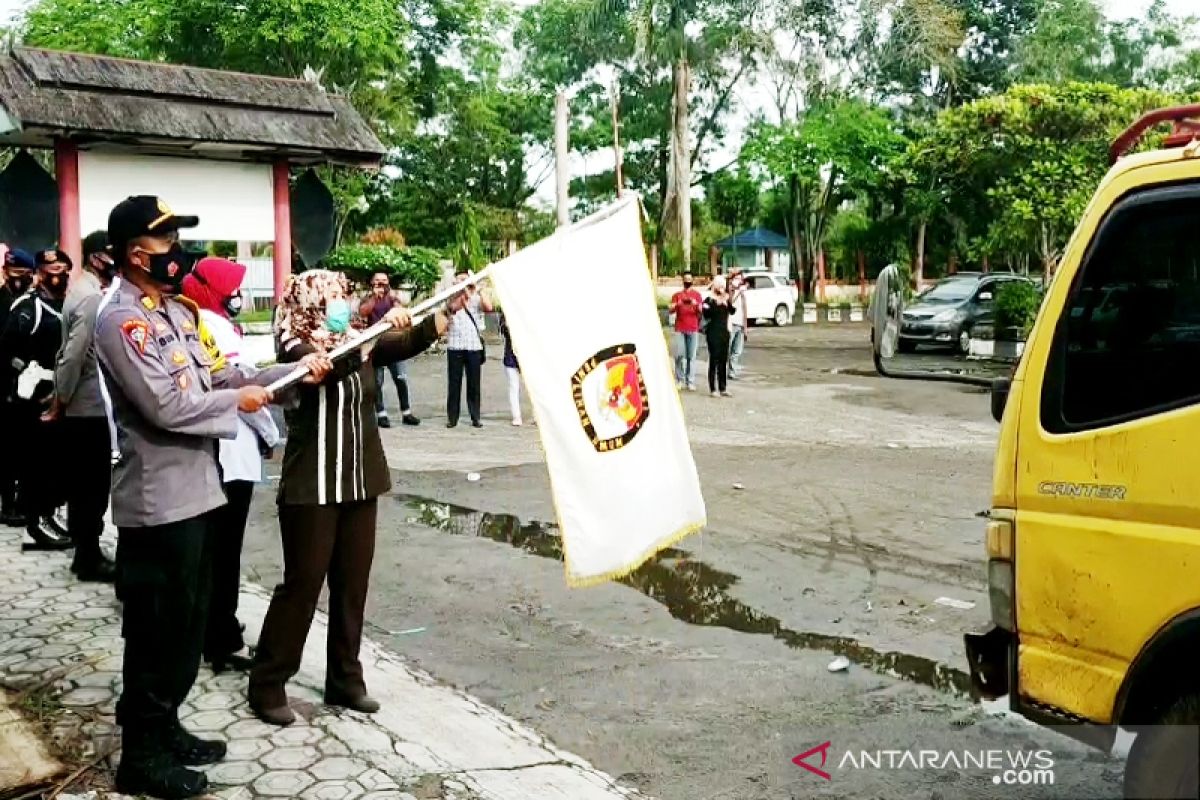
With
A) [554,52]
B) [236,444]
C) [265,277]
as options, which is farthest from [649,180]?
[236,444]

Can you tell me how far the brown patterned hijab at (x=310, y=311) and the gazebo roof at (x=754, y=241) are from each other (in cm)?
4073

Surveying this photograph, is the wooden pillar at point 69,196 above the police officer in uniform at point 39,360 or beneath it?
above

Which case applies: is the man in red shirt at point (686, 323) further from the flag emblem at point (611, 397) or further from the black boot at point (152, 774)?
the black boot at point (152, 774)

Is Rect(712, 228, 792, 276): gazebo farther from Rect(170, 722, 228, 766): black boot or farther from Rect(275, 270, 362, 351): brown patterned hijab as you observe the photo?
Rect(170, 722, 228, 766): black boot

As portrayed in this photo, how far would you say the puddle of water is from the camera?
543 cm

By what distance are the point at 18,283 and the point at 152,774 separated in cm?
493

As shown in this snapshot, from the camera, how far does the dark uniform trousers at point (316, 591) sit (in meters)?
4.59

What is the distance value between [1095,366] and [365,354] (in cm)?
272

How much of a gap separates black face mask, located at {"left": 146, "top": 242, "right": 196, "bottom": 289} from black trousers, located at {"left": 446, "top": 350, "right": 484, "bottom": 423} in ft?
30.3

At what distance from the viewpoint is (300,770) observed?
13.7 ft

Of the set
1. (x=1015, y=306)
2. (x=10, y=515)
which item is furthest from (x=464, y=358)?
(x=1015, y=306)

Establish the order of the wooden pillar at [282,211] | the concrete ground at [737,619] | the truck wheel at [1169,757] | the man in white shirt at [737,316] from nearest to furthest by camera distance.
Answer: the truck wheel at [1169,757] < the concrete ground at [737,619] < the wooden pillar at [282,211] < the man in white shirt at [737,316]

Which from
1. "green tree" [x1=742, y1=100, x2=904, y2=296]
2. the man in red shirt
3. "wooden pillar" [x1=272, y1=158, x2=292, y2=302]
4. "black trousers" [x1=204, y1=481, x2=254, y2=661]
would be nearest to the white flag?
"black trousers" [x1=204, y1=481, x2=254, y2=661]

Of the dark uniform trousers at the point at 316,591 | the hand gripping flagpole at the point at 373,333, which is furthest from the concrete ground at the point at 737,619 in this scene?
the hand gripping flagpole at the point at 373,333
